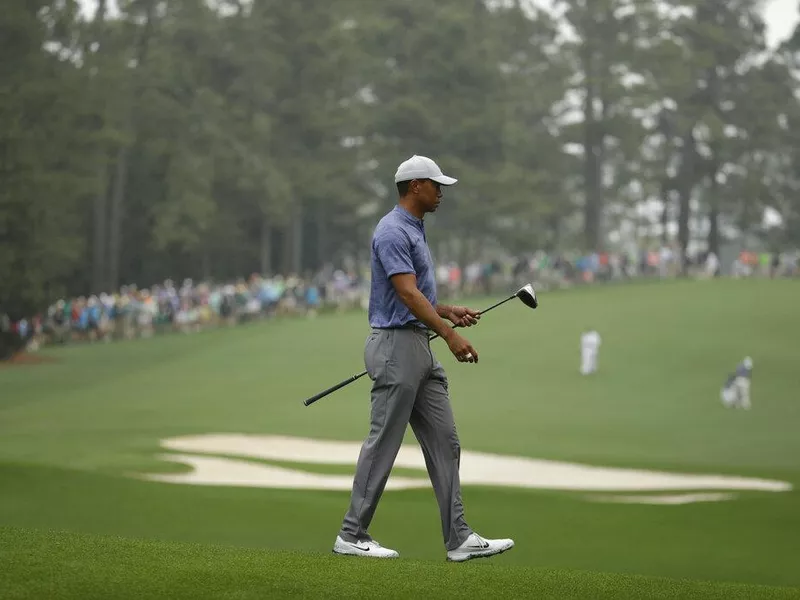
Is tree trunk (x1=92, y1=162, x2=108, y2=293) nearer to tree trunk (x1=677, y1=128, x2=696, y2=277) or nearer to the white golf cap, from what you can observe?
tree trunk (x1=677, y1=128, x2=696, y2=277)

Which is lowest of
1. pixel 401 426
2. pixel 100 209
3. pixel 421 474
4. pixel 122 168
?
pixel 421 474

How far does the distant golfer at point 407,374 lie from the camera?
267 inches

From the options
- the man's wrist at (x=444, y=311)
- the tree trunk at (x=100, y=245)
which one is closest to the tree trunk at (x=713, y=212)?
the tree trunk at (x=100, y=245)

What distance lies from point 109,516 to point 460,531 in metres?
4.70

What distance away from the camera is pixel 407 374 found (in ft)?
22.4

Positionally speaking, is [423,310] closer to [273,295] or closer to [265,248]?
[273,295]

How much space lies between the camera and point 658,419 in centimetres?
2366

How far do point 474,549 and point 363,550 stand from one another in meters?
0.55

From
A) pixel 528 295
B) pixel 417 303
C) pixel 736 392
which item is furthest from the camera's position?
pixel 736 392

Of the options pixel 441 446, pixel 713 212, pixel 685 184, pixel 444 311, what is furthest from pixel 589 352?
pixel 713 212

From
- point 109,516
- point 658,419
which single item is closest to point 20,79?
point 658,419

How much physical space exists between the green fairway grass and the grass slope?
0.02 metres

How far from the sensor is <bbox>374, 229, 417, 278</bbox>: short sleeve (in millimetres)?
6742

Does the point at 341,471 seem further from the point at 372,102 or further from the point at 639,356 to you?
the point at 372,102
